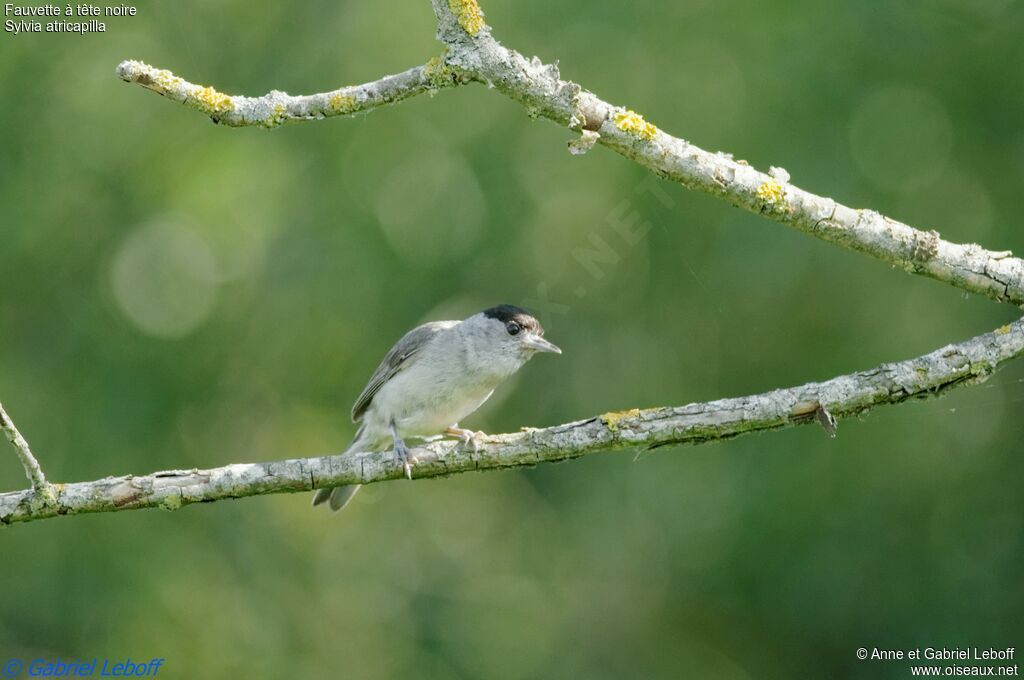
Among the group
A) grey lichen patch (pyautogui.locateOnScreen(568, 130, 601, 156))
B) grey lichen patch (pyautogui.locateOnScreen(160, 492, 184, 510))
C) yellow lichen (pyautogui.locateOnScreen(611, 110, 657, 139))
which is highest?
yellow lichen (pyautogui.locateOnScreen(611, 110, 657, 139))

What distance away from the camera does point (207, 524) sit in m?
8.70

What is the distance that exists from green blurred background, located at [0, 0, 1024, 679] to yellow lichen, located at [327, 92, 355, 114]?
15.4 ft

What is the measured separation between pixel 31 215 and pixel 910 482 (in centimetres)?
702

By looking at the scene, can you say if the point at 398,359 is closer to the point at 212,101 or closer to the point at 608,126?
the point at 212,101

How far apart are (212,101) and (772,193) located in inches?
71.5

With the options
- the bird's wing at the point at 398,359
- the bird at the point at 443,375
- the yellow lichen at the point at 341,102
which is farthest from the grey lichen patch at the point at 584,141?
the bird's wing at the point at 398,359

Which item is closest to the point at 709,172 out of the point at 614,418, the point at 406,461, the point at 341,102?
the point at 614,418

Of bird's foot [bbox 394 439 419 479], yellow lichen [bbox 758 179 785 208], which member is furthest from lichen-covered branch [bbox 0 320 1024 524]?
yellow lichen [bbox 758 179 785 208]

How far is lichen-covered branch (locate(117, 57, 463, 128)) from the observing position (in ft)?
11.2

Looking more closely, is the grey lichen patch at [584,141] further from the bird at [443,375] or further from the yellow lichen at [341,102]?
the bird at [443,375]

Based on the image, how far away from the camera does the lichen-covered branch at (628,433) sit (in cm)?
349

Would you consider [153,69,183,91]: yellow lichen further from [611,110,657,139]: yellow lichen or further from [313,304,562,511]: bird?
[313,304,562,511]: bird

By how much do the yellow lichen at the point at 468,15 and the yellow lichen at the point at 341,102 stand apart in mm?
416

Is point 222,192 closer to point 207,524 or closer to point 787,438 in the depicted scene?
point 207,524
